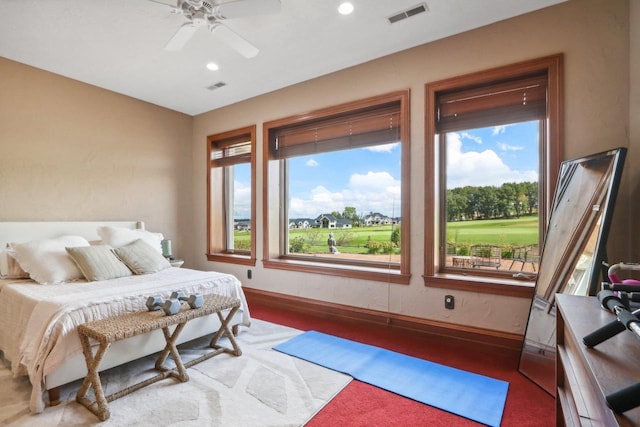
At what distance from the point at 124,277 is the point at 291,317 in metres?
1.77

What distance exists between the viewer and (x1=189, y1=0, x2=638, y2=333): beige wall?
226 cm

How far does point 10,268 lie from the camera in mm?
2875

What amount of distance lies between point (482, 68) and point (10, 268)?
460cm

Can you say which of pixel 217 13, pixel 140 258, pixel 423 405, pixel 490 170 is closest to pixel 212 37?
pixel 217 13

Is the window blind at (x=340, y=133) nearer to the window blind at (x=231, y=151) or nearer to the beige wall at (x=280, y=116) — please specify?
the beige wall at (x=280, y=116)

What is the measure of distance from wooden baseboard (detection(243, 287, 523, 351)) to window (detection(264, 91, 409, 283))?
0.38m

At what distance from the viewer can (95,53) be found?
315cm

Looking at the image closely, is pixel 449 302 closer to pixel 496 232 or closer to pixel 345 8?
pixel 496 232

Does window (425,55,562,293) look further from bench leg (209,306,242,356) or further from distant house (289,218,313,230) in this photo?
bench leg (209,306,242,356)

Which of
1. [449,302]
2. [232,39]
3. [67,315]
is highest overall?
[232,39]

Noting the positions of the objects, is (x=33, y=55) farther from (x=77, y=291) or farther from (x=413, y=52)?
(x=413, y=52)

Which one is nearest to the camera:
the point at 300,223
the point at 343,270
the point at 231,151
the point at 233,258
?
the point at 343,270

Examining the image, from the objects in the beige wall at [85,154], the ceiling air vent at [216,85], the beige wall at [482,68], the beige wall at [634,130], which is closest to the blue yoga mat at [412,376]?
the beige wall at [482,68]

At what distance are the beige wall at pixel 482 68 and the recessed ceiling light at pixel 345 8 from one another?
2.78ft
